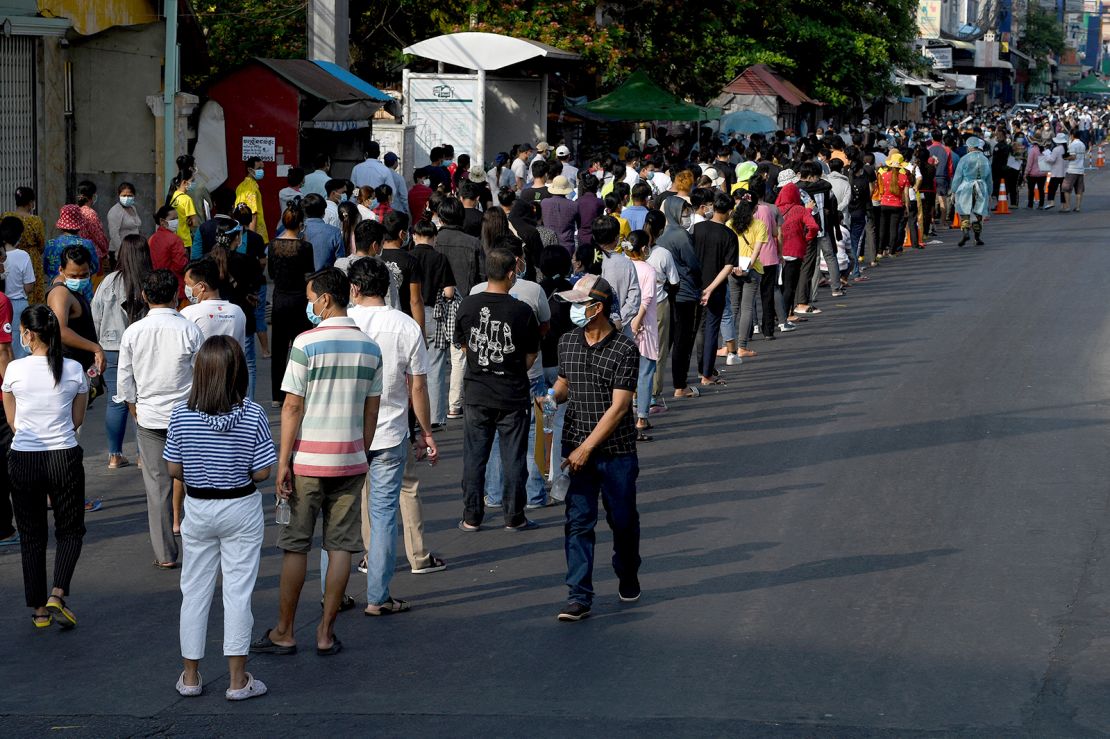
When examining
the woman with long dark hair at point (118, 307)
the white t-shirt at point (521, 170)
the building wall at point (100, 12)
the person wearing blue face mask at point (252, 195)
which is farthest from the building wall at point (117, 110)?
the woman with long dark hair at point (118, 307)

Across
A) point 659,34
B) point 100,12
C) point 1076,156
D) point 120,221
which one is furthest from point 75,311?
point 1076,156

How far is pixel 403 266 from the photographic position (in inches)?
432

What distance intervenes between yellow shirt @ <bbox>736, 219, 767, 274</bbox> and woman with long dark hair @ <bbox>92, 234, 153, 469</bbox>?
21.3ft

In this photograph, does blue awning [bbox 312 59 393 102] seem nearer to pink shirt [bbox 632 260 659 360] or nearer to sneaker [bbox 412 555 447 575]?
pink shirt [bbox 632 260 659 360]

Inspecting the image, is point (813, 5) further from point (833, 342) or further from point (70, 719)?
point (70, 719)

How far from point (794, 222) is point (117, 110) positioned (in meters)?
8.42

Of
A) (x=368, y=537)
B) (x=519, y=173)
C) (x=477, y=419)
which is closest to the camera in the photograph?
(x=368, y=537)

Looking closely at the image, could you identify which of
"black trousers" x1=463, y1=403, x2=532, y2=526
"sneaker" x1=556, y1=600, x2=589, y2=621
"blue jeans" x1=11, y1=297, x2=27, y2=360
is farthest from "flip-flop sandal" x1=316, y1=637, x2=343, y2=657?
"blue jeans" x1=11, y1=297, x2=27, y2=360

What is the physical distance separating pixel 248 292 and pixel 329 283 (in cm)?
562

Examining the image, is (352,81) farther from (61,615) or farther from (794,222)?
(61,615)

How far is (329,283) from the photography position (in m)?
6.87

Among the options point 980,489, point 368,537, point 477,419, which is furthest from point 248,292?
point 980,489

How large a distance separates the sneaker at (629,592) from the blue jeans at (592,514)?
0.15 m

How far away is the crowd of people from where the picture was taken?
254 inches
